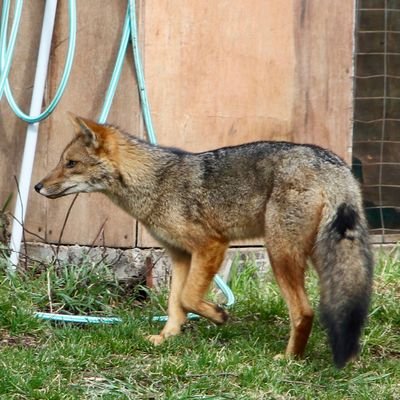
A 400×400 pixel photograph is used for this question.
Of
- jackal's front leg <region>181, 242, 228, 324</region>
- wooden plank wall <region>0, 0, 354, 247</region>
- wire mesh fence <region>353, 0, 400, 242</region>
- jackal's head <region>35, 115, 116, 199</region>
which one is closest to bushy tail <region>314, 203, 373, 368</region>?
jackal's front leg <region>181, 242, 228, 324</region>

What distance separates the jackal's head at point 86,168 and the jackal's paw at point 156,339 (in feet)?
3.63

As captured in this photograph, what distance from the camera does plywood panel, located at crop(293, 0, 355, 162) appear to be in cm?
901

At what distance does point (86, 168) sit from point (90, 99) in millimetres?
1113

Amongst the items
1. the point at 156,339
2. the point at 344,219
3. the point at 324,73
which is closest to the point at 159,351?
the point at 156,339

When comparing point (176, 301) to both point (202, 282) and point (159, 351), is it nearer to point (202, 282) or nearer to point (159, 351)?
point (202, 282)

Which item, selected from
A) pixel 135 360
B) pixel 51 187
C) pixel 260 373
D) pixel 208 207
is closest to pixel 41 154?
pixel 51 187

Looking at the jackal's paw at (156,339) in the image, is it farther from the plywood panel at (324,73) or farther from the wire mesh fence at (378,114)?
the wire mesh fence at (378,114)

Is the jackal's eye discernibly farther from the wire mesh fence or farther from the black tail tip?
the wire mesh fence

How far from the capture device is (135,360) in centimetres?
663

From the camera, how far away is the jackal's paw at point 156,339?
7.00 meters

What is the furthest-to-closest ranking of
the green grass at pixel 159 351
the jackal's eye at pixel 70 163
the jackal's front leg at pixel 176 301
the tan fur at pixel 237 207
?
the jackal's eye at pixel 70 163
the jackal's front leg at pixel 176 301
the tan fur at pixel 237 207
the green grass at pixel 159 351

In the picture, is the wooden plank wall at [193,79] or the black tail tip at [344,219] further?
the wooden plank wall at [193,79]

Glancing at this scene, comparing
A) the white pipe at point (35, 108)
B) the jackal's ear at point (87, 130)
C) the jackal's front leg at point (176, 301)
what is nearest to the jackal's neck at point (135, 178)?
the jackal's ear at point (87, 130)

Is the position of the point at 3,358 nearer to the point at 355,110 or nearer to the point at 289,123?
the point at 289,123
